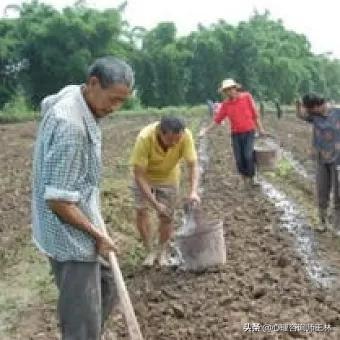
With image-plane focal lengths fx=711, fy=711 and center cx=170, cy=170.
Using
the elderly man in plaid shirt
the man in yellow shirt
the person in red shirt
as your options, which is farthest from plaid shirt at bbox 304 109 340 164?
the elderly man in plaid shirt

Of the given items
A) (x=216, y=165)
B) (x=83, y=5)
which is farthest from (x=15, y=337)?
(x=83, y=5)

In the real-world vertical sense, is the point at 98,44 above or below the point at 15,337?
above

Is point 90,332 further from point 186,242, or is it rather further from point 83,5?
point 83,5

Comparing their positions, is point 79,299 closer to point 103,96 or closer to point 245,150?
point 103,96

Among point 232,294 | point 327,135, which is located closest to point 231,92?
point 327,135

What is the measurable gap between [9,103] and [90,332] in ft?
128

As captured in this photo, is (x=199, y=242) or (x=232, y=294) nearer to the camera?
(x=232, y=294)

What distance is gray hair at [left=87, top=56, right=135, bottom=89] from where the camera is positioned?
2996 mm

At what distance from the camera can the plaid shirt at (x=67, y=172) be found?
9.73ft

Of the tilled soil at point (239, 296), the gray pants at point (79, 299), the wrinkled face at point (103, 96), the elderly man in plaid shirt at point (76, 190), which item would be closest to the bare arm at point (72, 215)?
the elderly man in plaid shirt at point (76, 190)

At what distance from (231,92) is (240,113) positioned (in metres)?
0.31

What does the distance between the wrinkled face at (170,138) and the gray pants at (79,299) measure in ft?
7.76

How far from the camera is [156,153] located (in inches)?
231

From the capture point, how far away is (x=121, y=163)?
13.6 m
